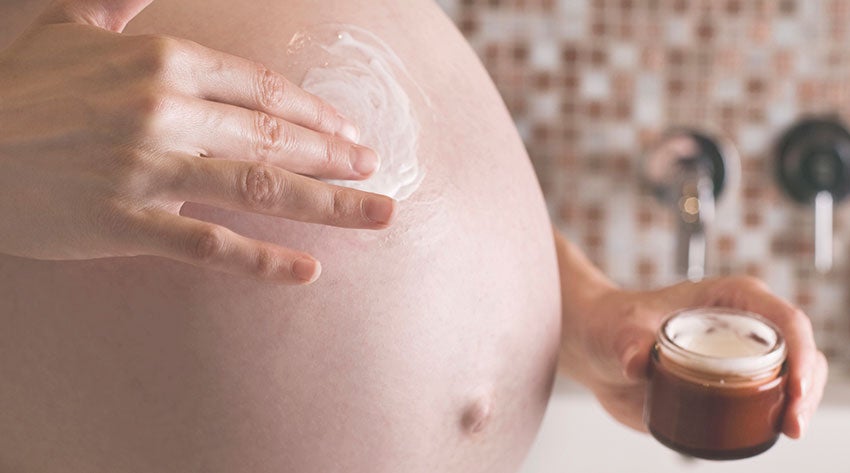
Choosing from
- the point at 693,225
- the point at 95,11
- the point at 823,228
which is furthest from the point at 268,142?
the point at 823,228

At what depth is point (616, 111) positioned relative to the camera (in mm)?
1573

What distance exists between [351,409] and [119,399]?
134mm

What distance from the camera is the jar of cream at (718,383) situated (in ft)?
2.19

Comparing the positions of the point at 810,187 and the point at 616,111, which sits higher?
the point at 616,111

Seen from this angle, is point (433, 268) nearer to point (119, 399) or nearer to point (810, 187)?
point (119, 399)

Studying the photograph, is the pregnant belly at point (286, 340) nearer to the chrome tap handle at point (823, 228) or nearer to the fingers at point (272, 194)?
the fingers at point (272, 194)

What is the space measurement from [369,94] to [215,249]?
184mm

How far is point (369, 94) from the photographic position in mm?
600

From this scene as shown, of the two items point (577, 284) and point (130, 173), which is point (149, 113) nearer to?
point (130, 173)

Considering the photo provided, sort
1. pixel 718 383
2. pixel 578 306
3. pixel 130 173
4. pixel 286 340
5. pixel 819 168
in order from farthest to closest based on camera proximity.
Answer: pixel 819 168 < pixel 578 306 < pixel 718 383 < pixel 286 340 < pixel 130 173

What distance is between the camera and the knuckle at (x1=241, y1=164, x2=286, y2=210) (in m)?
0.46

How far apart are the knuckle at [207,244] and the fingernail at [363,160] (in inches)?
3.9

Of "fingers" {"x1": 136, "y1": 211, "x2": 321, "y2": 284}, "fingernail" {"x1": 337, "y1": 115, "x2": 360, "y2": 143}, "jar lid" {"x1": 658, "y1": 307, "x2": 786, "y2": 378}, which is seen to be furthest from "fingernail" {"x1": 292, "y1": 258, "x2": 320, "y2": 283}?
"jar lid" {"x1": 658, "y1": 307, "x2": 786, "y2": 378}

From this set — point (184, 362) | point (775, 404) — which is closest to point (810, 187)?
point (775, 404)
